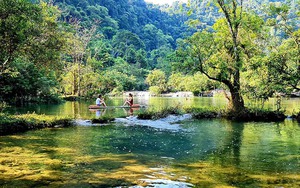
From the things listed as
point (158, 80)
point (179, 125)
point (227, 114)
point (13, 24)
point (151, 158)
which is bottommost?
point (151, 158)

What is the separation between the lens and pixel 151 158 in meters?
10.6

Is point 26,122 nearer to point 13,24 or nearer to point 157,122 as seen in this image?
point 13,24

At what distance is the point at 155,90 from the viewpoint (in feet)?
265

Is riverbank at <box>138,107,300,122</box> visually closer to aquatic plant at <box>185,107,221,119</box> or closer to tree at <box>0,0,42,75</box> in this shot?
aquatic plant at <box>185,107,221,119</box>

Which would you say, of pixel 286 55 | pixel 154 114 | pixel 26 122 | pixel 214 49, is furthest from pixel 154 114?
pixel 286 55

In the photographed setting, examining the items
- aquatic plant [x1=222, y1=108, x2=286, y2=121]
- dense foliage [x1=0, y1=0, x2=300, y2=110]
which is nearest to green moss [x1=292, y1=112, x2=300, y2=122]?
aquatic plant [x1=222, y1=108, x2=286, y2=121]

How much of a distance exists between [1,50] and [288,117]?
20467mm

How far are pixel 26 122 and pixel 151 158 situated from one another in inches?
374

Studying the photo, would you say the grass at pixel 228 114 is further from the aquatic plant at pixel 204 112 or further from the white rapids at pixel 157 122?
the white rapids at pixel 157 122

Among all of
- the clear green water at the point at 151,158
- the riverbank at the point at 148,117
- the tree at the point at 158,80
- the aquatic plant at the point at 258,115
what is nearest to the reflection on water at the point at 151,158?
the clear green water at the point at 151,158

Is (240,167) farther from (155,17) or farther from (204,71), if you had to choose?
(155,17)

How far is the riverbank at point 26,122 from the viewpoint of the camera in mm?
15955

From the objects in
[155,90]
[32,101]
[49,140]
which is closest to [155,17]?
[155,90]

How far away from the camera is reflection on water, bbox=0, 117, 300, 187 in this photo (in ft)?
25.6
